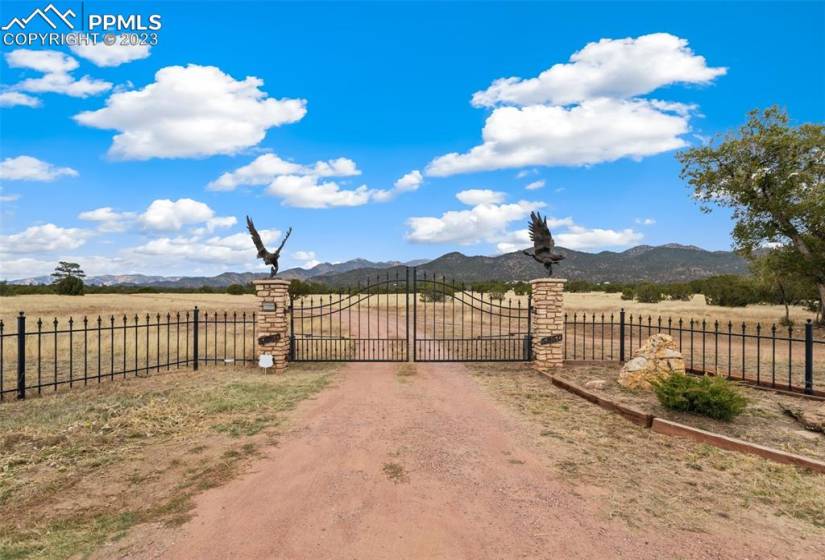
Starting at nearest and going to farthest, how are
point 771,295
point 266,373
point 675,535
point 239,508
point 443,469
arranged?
point 675,535 < point 239,508 < point 443,469 < point 266,373 < point 771,295

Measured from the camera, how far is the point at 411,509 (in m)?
4.68

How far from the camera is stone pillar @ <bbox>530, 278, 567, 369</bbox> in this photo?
12.4 meters

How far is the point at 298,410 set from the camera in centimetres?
854

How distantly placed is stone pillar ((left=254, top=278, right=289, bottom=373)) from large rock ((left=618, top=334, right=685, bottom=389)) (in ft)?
27.6

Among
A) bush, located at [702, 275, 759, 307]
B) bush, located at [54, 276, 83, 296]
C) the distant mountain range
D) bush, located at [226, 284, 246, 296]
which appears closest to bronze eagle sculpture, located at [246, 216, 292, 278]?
bush, located at [702, 275, 759, 307]

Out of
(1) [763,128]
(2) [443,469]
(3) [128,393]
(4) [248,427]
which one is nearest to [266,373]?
(3) [128,393]

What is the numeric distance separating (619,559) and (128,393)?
9.72 m

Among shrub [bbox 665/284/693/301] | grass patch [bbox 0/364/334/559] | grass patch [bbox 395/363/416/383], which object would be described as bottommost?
grass patch [bbox 395/363/416/383]

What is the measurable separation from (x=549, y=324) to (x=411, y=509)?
8668mm

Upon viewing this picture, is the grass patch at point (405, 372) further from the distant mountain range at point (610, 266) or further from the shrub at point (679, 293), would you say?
the distant mountain range at point (610, 266)

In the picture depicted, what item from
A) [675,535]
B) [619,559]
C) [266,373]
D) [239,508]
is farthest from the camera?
[266,373]

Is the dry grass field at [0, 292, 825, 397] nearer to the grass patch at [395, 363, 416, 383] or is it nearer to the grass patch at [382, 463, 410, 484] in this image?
the grass patch at [395, 363, 416, 383]

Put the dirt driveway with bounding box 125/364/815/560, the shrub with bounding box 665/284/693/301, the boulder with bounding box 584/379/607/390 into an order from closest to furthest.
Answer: the dirt driveway with bounding box 125/364/815/560
the boulder with bounding box 584/379/607/390
the shrub with bounding box 665/284/693/301

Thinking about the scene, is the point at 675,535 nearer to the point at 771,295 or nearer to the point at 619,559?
the point at 619,559
